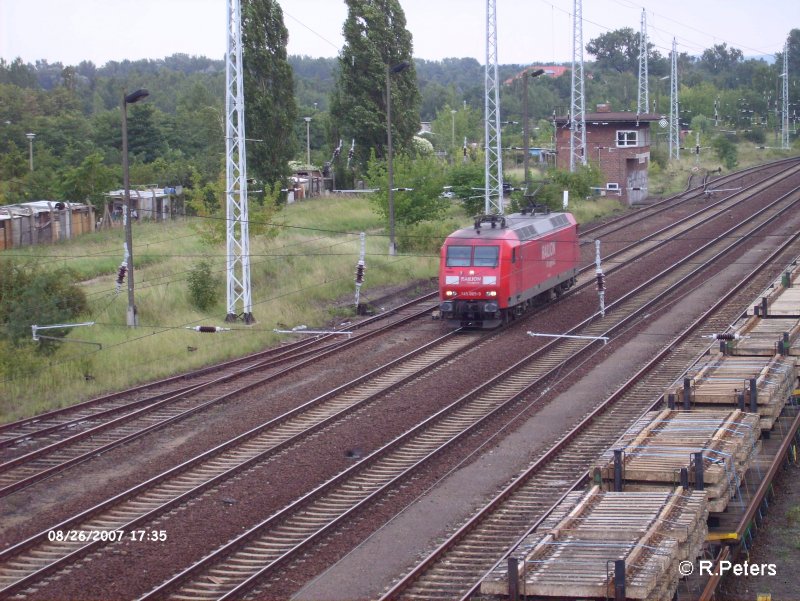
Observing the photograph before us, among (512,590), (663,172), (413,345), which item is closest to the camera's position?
(512,590)

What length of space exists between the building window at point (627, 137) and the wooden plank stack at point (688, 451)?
1761 inches

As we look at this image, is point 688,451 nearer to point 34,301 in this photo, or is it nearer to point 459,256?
point 459,256

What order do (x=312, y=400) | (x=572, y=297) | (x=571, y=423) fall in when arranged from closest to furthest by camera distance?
(x=571, y=423) → (x=312, y=400) → (x=572, y=297)

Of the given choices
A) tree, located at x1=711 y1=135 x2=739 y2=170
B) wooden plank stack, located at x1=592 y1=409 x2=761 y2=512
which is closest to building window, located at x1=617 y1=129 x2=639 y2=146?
tree, located at x1=711 y1=135 x2=739 y2=170

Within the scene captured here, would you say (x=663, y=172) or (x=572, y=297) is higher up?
(x=663, y=172)

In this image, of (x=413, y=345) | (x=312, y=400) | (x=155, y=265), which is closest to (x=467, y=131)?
(x=155, y=265)

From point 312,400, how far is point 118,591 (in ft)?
30.0

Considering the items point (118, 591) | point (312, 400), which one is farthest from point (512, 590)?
point (312, 400)

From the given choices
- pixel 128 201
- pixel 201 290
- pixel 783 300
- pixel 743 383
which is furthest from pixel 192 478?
pixel 783 300

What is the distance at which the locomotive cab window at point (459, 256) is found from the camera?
27594mm

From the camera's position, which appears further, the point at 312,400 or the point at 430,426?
the point at 312,400

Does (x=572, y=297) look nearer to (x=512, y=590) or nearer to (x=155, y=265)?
(x=155, y=265)

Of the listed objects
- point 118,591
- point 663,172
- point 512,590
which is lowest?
point 118,591

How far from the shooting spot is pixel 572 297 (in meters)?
33.3
